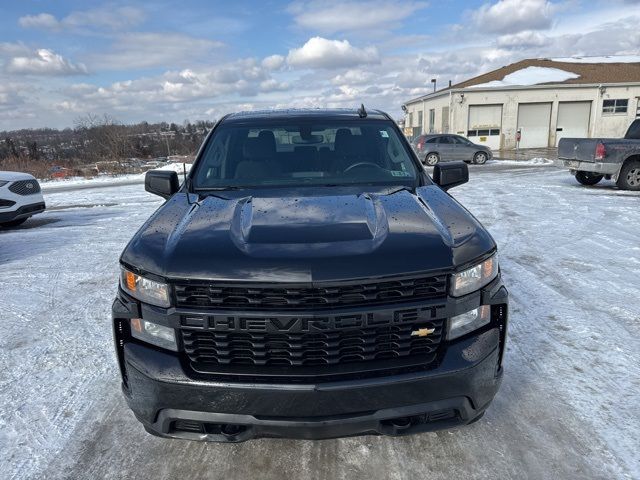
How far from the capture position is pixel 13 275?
5.58 m

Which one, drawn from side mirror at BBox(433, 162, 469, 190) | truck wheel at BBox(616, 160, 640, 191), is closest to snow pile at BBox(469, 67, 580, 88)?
truck wheel at BBox(616, 160, 640, 191)

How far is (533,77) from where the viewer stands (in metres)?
32.5

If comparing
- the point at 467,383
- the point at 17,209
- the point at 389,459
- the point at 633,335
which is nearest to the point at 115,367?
the point at 389,459

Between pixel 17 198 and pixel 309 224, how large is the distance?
8352 millimetres

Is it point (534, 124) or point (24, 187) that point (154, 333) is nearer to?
point (24, 187)

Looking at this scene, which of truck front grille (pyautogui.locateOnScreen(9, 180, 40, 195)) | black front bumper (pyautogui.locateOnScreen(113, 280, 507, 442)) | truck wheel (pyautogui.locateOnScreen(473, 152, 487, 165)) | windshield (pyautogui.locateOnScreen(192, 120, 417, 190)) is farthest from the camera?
truck wheel (pyautogui.locateOnScreen(473, 152, 487, 165))

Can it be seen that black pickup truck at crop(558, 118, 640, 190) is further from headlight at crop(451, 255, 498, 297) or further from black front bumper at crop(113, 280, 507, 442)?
black front bumper at crop(113, 280, 507, 442)

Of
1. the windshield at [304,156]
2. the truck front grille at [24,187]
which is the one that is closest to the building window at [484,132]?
the truck front grille at [24,187]

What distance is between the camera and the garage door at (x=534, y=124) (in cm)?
3138

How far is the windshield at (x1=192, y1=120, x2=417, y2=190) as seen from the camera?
3.18m

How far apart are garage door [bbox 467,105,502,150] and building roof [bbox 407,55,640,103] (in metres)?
1.55

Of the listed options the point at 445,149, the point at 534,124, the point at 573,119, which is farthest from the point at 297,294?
the point at 573,119

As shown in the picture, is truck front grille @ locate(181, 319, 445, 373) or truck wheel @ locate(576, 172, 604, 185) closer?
truck front grille @ locate(181, 319, 445, 373)

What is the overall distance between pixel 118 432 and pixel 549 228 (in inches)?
277
